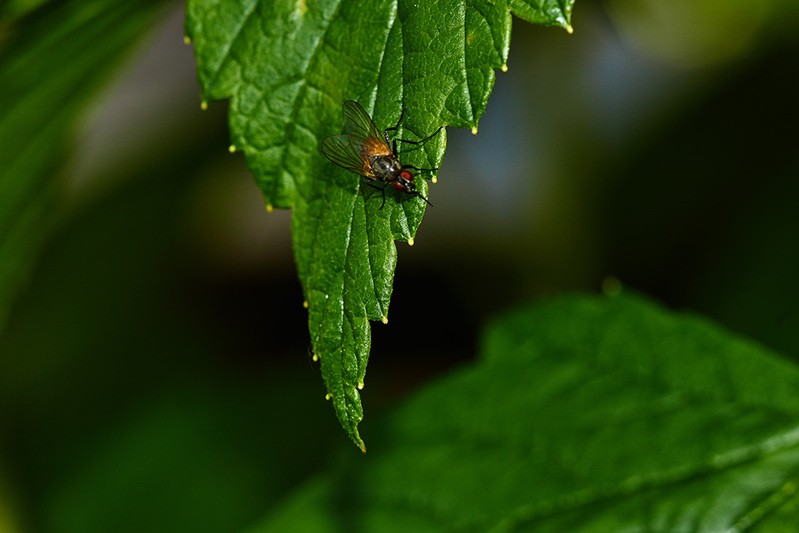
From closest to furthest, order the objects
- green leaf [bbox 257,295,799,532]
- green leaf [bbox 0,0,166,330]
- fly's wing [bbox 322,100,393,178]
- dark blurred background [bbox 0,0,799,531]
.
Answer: fly's wing [bbox 322,100,393,178], green leaf [bbox 257,295,799,532], green leaf [bbox 0,0,166,330], dark blurred background [bbox 0,0,799,531]

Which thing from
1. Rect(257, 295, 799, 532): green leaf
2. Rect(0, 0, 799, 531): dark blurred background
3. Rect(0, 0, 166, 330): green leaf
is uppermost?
Rect(0, 0, 166, 330): green leaf

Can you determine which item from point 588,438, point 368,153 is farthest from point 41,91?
point 588,438

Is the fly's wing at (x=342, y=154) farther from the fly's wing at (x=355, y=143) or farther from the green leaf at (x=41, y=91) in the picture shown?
the green leaf at (x=41, y=91)

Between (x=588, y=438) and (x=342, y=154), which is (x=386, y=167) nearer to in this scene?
(x=342, y=154)

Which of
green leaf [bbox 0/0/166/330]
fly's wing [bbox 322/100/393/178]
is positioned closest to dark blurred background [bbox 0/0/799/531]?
green leaf [bbox 0/0/166/330]

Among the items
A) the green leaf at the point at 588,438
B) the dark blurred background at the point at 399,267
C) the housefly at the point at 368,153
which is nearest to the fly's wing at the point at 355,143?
the housefly at the point at 368,153

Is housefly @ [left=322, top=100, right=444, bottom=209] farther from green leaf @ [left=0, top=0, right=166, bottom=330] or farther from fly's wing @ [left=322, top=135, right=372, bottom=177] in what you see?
green leaf @ [left=0, top=0, right=166, bottom=330]

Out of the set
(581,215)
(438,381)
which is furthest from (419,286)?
(438,381)
